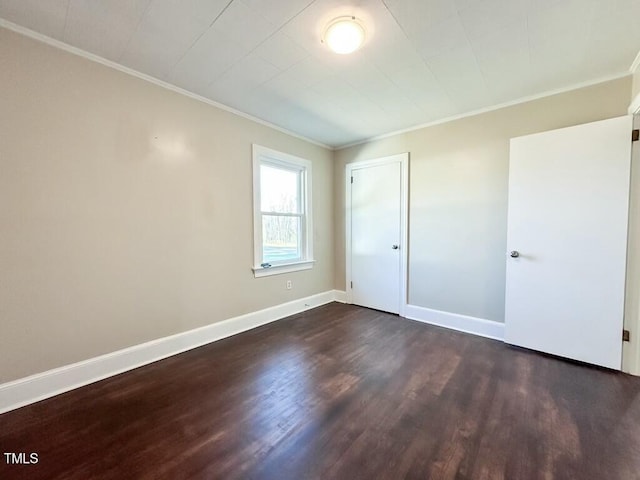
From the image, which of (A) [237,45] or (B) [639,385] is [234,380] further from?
(B) [639,385]

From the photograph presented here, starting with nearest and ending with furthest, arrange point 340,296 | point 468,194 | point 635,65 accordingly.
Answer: point 635,65 < point 468,194 < point 340,296

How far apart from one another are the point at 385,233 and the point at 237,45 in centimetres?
272

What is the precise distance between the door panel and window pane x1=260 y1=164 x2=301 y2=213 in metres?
0.90

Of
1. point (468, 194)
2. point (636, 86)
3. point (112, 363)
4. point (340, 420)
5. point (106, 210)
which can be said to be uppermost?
point (636, 86)

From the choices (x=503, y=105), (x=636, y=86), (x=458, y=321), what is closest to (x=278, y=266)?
(x=458, y=321)

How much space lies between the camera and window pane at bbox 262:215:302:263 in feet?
11.3

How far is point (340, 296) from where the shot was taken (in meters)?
4.36

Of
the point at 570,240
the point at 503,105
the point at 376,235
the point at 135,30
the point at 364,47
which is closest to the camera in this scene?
the point at 135,30

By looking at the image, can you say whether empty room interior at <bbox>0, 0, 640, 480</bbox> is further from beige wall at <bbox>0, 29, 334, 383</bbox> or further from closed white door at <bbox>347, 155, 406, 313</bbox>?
closed white door at <bbox>347, 155, 406, 313</bbox>

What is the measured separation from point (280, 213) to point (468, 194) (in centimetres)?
229

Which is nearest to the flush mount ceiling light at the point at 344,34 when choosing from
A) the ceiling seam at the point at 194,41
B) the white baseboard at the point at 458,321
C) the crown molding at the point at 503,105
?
the ceiling seam at the point at 194,41

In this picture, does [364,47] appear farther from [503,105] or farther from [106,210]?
[106,210]

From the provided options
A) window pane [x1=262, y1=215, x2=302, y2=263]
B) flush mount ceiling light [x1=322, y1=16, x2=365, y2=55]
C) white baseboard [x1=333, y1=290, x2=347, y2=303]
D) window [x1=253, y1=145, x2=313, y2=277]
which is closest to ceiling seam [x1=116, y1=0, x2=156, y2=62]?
flush mount ceiling light [x1=322, y1=16, x2=365, y2=55]

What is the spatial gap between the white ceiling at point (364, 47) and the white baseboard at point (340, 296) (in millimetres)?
2726
